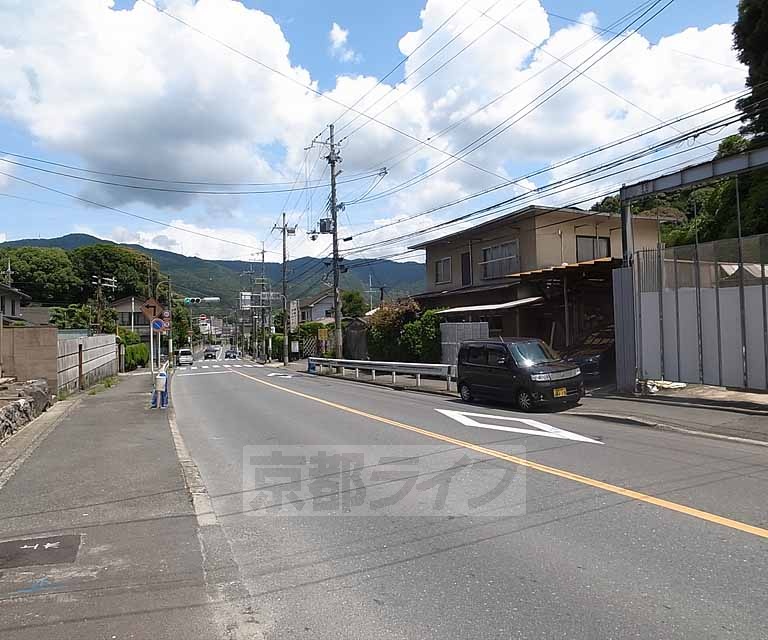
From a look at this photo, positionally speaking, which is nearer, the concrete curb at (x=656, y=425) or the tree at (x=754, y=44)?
the concrete curb at (x=656, y=425)

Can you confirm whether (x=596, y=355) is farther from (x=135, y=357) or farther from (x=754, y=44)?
(x=135, y=357)

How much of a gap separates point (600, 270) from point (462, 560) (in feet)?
61.6

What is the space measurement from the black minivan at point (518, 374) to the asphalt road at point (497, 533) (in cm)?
339

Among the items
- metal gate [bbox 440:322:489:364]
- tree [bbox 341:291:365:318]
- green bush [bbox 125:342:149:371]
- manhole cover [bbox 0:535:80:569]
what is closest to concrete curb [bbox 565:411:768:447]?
manhole cover [bbox 0:535:80:569]

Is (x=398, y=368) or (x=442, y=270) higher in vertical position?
(x=442, y=270)

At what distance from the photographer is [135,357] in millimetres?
50875

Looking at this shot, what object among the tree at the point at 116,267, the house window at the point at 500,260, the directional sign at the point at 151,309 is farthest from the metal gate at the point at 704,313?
the tree at the point at 116,267

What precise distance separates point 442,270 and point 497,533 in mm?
29671

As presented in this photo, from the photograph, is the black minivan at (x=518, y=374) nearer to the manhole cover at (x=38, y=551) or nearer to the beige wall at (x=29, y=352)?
the manhole cover at (x=38, y=551)

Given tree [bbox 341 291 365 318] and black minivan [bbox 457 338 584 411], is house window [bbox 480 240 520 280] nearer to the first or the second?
black minivan [bbox 457 338 584 411]

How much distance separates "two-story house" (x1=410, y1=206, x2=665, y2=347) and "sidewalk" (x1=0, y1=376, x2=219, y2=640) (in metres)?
16.5

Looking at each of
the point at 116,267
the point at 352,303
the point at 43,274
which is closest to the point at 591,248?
the point at 352,303

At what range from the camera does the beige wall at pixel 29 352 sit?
60.6 ft

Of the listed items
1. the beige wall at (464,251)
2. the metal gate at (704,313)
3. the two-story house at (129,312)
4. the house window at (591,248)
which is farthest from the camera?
the two-story house at (129,312)
